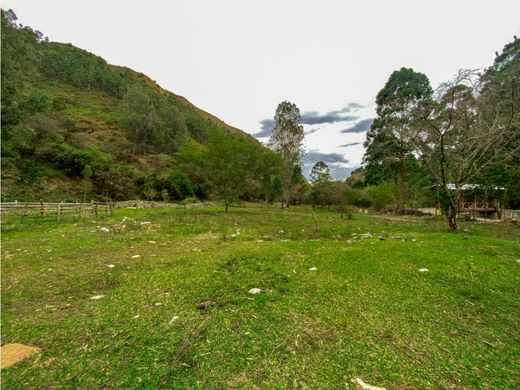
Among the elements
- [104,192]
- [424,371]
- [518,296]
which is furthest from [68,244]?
[104,192]

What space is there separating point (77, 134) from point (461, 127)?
44525 mm

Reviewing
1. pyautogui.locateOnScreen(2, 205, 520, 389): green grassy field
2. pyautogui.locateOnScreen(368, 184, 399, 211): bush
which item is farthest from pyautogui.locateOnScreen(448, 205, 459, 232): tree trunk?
pyautogui.locateOnScreen(368, 184, 399, 211): bush

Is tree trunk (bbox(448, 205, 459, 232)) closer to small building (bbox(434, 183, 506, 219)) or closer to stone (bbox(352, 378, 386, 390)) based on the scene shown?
stone (bbox(352, 378, 386, 390))

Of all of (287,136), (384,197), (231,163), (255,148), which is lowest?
(384,197)

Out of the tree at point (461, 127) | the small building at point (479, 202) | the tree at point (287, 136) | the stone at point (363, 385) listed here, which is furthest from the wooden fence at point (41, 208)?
the small building at point (479, 202)

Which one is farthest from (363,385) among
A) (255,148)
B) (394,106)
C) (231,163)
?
(394,106)

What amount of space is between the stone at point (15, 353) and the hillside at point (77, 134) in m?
10.6

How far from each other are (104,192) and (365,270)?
3124cm

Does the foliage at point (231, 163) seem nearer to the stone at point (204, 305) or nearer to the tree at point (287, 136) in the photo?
the tree at point (287, 136)

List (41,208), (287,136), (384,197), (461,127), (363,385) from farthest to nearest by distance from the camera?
(287,136) < (384,197) < (41,208) < (461,127) < (363,385)

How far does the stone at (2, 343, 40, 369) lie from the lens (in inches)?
82.8

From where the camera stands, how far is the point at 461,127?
966 centimetres

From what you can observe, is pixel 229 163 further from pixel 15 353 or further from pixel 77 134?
pixel 77 134

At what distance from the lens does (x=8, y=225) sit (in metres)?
9.66
